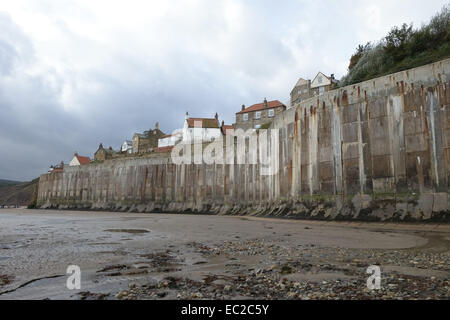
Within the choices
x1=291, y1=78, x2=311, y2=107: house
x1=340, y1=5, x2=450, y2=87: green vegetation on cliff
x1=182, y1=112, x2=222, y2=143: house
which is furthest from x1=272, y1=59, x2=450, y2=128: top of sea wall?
x1=182, y1=112, x2=222, y2=143: house

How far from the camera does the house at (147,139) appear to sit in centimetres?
6938

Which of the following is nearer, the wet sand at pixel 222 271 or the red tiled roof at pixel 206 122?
the wet sand at pixel 222 271

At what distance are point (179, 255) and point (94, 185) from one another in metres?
29.4

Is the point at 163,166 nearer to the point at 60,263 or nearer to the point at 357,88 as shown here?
the point at 357,88

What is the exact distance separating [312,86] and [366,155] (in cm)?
4707

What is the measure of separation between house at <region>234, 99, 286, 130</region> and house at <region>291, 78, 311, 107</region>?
14.5 ft

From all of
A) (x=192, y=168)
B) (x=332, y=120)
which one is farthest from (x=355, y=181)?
(x=192, y=168)

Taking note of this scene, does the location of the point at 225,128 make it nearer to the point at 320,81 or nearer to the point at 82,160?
the point at 320,81

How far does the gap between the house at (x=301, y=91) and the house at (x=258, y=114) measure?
4420mm

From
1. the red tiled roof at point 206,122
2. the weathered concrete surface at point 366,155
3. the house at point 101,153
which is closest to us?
the weathered concrete surface at point 366,155

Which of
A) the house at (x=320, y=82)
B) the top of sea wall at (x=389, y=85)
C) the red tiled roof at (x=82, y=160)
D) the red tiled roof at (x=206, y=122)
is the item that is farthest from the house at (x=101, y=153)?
the top of sea wall at (x=389, y=85)

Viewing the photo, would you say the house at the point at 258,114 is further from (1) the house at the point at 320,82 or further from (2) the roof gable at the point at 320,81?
(2) the roof gable at the point at 320,81

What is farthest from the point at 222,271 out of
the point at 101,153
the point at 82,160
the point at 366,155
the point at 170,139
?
the point at 82,160

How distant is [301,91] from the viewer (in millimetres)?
56594
